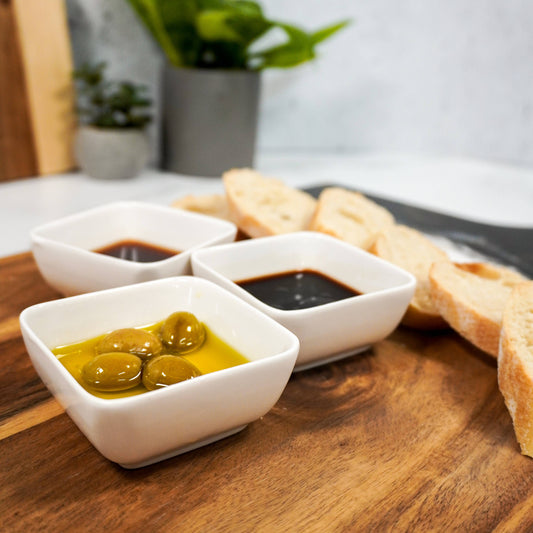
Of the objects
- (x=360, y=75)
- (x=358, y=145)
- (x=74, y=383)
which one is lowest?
(x=358, y=145)

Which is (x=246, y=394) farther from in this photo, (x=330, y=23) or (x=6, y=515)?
(x=330, y=23)

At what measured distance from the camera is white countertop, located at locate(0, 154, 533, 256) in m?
1.85

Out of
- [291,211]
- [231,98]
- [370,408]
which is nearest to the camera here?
[370,408]

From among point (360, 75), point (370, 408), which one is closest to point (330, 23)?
point (360, 75)

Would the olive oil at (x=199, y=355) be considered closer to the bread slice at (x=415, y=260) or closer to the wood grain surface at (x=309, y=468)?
the wood grain surface at (x=309, y=468)

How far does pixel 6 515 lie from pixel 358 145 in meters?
2.46

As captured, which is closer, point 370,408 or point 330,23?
point 370,408

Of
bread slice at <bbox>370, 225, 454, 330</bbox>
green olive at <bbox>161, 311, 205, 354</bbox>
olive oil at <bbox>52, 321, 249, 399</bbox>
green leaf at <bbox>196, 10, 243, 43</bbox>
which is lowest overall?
bread slice at <bbox>370, 225, 454, 330</bbox>

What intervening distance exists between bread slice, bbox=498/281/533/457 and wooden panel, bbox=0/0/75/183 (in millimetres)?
1534

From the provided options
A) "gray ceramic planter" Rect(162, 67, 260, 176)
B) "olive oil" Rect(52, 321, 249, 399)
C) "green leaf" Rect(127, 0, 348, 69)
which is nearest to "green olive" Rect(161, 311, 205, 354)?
"olive oil" Rect(52, 321, 249, 399)

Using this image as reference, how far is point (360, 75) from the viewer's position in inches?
109

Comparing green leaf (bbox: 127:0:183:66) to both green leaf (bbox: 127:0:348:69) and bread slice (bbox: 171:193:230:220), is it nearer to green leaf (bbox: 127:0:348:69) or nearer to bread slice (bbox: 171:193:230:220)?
green leaf (bbox: 127:0:348:69)

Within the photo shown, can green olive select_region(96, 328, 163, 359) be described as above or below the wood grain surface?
above

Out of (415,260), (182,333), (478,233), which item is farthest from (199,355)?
(478,233)
